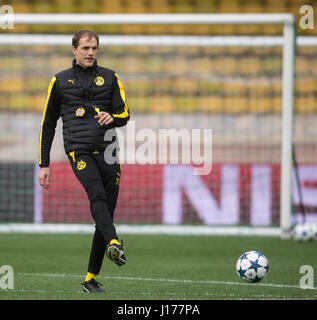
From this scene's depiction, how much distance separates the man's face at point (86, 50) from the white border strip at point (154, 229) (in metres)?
5.25

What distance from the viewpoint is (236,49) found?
12039 mm

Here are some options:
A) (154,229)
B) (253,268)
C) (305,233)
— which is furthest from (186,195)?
(253,268)

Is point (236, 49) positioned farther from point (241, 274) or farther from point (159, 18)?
point (241, 274)

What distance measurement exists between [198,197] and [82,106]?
581 centimetres

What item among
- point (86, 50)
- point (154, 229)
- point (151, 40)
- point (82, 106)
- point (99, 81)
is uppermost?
point (151, 40)

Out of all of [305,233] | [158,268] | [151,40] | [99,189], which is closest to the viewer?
[99,189]

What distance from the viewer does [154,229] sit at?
11.0 m

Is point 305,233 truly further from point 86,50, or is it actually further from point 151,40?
point 86,50

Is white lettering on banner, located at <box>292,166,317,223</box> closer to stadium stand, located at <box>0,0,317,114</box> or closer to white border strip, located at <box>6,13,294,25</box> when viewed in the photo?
stadium stand, located at <box>0,0,317,114</box>

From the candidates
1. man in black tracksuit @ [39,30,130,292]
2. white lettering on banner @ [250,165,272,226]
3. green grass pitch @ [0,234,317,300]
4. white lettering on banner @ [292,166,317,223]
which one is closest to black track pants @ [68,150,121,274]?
man in black tracksuit @ [39,30,130,292]

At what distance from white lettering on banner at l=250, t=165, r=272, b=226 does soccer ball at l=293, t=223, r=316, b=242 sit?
4.63 feet

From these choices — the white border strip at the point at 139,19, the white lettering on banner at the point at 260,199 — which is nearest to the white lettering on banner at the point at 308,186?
the white lettering on banner at the point at 260,199

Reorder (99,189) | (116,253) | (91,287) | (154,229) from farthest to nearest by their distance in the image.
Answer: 1. (154,229)
2. (91,287)
3. (99,189)
4. (116,253)

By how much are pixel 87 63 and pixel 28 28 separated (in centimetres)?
922
